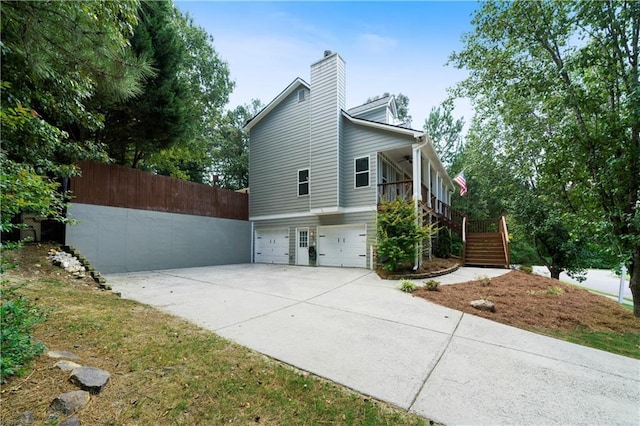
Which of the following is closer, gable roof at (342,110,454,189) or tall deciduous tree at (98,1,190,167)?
tall deciduous tree at (98,1,190,167)

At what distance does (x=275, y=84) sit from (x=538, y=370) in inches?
621

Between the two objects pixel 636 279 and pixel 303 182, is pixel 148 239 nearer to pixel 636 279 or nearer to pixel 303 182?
pixel 303 182

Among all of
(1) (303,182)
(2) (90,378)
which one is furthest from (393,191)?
(2) (90,378)

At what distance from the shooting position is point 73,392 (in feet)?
6.86

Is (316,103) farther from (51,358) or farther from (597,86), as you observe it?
(51,358)

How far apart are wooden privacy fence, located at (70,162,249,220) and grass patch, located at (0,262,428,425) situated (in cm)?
550

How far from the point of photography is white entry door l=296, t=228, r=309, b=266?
484 inches

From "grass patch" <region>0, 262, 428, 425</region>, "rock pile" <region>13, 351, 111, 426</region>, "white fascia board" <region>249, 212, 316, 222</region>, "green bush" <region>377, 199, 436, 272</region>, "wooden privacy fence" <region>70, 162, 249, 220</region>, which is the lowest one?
Result: "grass patch" <region>0, 262, 428, 425</region>

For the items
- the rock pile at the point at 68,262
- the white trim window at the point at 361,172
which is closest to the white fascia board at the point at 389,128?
the white trim window at the point at 361,172

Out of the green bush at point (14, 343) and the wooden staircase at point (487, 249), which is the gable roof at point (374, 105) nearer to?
the wooden staircase at point (487, 249)

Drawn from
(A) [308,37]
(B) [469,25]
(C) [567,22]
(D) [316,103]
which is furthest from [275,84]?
(C) [567,22]

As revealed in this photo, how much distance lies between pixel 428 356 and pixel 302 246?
30.9 feet

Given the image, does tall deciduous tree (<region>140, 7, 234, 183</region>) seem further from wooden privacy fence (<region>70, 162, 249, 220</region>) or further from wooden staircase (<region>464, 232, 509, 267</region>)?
wooden staircase (<region>464, 232, 509, 267</region>)

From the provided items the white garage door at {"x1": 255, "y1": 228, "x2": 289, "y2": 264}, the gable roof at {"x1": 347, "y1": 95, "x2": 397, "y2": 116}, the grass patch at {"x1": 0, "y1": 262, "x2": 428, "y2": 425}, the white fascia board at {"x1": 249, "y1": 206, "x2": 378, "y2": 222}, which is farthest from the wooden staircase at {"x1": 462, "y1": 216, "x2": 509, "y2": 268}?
the grass patch at {"x1": 0, "y1": 262, "x2": 428, "y2": 425}
